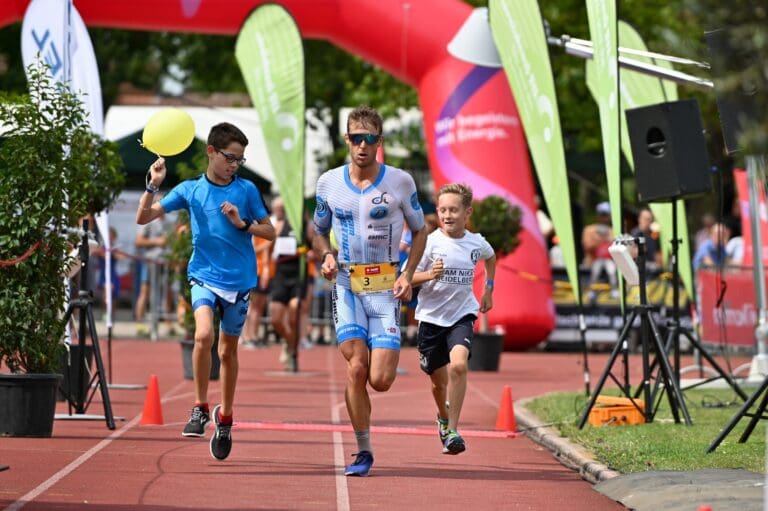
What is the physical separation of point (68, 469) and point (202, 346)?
1.15 metres

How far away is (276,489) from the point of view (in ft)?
29.3

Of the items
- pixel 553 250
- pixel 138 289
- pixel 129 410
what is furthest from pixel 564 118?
pixel 129 410

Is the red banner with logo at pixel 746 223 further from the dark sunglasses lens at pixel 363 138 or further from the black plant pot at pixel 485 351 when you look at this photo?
the dark sunglasses lens at pixel 363 138

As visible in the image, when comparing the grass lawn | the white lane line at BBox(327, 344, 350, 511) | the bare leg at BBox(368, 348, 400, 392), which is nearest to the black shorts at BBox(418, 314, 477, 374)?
the white lane line at BBox(327, 344, 350, 511)

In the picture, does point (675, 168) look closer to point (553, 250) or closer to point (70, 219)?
point (70, 219)

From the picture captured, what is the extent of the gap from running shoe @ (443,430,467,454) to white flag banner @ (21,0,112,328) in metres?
5.71

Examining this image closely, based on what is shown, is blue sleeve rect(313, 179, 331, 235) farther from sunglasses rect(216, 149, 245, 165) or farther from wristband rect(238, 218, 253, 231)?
sunglasses rect(216, 149, 245, 165)

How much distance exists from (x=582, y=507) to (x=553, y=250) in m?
19.9

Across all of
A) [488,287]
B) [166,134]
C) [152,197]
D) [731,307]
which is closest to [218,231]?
[152,197]

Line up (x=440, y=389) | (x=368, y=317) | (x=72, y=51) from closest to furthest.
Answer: (x=368, y=317)
(x=440, y=389)
(x=72, y=51)

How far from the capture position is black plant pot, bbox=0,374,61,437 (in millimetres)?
11031

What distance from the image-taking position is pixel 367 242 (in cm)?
949

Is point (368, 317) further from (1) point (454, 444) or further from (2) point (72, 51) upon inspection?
(2) point (72, 51)

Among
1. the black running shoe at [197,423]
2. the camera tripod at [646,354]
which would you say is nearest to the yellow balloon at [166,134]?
the black running shoe at [197,423]
